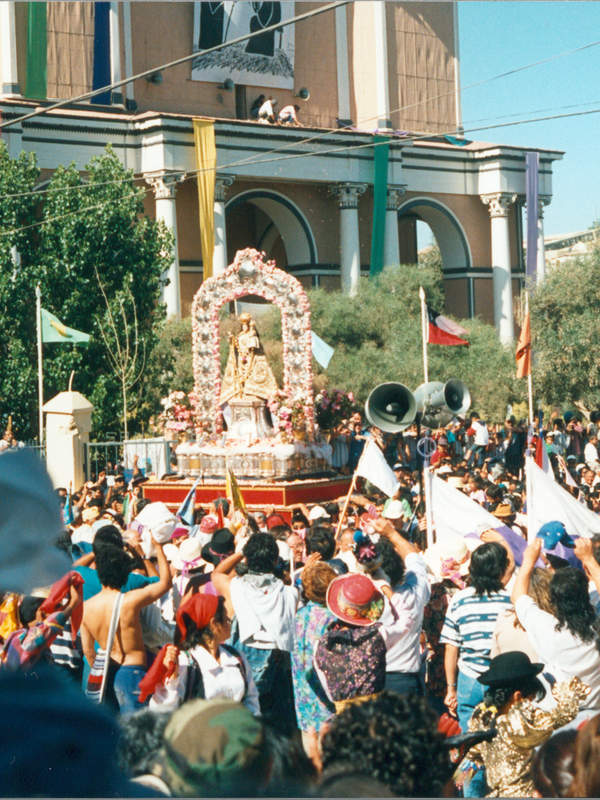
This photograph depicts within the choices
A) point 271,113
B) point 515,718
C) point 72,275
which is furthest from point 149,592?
point 271,113

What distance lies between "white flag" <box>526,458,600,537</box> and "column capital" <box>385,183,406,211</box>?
31104 millimetres

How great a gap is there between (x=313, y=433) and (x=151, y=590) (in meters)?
14.4

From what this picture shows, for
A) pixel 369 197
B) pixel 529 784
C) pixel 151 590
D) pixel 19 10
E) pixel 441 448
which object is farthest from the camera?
pixel 369 197

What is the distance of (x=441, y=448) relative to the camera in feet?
62.0

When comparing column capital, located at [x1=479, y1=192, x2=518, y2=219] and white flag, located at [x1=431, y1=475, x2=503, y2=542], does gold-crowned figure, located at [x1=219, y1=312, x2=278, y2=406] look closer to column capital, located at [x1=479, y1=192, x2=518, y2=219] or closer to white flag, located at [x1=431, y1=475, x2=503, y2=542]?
white flag, located at [x1=431, y1=475, x2=503, y2=542]

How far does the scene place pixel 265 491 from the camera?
18.9m

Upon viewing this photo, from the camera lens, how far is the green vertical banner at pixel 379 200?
→ 1470 inches

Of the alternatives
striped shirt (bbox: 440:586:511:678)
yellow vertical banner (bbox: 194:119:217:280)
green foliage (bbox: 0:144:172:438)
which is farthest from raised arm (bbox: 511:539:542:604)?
yellow vertical banner (bbox: 194:119:217:280)

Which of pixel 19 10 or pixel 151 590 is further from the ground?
pixel 19 10

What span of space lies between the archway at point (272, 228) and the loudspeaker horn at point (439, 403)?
21.7 meters

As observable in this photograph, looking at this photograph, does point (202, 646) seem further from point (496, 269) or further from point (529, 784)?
point (496, 269)

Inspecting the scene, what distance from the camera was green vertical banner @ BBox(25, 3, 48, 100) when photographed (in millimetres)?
29609

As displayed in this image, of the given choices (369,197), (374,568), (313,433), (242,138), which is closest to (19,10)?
(242,138)

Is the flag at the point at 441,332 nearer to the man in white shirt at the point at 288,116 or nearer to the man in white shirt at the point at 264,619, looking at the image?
the man in white shirt at the point at 264,619
